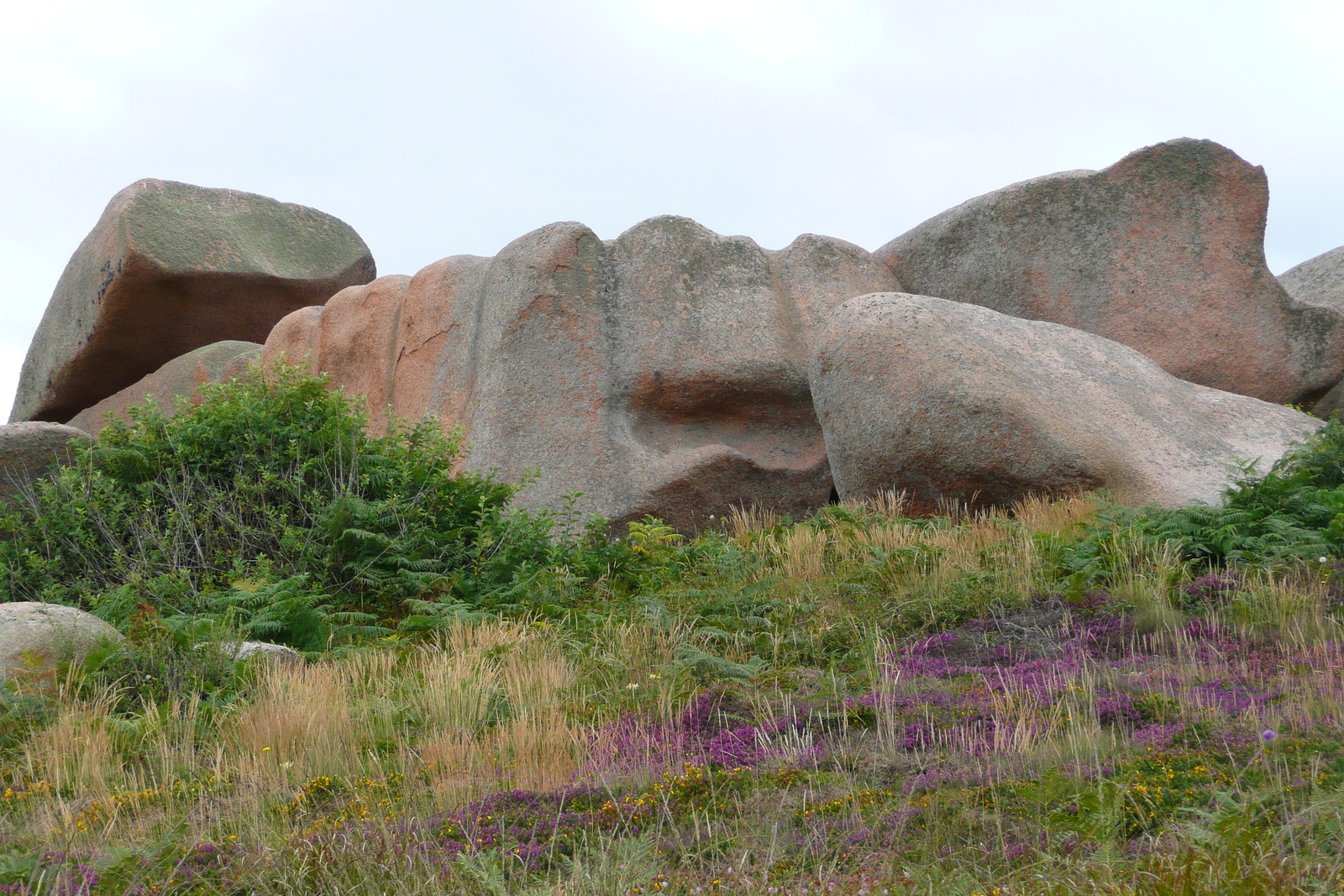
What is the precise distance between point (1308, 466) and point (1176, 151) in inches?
243

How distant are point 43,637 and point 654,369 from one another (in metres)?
8.00

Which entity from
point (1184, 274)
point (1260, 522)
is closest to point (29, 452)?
point (1260, 522)

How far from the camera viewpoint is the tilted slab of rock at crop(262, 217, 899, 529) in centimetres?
1330

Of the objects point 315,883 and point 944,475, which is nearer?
point 315,883

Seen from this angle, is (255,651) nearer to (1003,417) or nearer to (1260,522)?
(1003,417)

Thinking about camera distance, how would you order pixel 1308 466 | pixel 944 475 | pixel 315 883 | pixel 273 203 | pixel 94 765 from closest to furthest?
1. pixel 315 883
2. pixel 94 765
3. pixel 1308 466
4. pixel 944 475
5. pixel 273 203

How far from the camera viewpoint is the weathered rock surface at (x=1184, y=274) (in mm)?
13594

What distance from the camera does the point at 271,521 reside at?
1028 cm

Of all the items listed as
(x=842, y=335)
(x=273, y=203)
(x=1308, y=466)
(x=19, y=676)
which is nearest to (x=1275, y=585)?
(x=1308, y=466)

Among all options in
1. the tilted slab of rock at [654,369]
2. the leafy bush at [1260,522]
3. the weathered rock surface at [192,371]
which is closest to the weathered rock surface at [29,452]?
the tilted slab of rock at [654,369]

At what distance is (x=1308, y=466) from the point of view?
909cm

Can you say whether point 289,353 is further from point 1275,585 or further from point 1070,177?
point 1275,585

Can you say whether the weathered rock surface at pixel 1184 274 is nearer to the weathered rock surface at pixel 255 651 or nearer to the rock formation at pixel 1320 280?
the rock formation at pixel 1320 280

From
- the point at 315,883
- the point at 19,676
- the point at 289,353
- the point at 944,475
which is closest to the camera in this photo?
the point at 315,883
